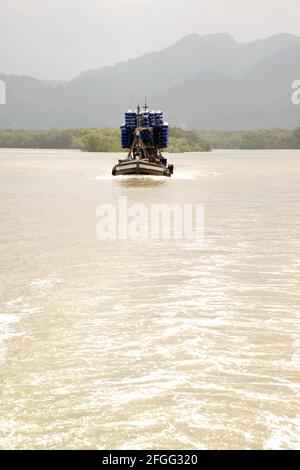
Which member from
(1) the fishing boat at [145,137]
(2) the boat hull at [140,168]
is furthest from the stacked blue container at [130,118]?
(2) the boat hull at [140,168]

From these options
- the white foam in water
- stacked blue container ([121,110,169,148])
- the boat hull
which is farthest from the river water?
stacked blue container ([121,110,169,148])

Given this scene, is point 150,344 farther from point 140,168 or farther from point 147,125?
point 147,125

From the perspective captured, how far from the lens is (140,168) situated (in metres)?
53.8

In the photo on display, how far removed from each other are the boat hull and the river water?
118 feet

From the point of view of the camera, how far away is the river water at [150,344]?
5.88 meters

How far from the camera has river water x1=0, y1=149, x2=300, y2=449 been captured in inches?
232

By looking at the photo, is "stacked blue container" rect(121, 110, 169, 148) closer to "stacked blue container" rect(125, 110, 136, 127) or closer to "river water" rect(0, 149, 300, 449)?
"stacked blue container" rect(125, 110, 136, 127)

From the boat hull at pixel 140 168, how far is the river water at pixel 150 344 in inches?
1416

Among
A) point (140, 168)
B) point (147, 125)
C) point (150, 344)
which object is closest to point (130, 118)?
point (147, 125)

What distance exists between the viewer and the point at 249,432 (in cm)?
578

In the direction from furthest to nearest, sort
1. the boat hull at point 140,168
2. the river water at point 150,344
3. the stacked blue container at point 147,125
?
the stacked blue container at point 147,125 < the boat hull at point 140,168 < the river water at point 150,344

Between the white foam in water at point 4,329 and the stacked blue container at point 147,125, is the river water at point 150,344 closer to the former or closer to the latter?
the white foam in water at point 4,329
